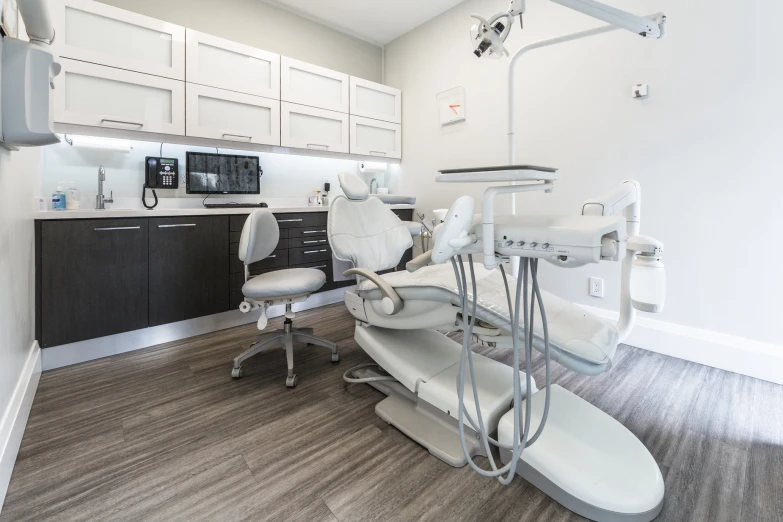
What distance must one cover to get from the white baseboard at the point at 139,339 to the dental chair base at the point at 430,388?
148cm

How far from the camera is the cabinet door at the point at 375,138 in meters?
4.00

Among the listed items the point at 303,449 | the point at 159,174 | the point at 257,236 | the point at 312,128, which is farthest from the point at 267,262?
the point at 303,449

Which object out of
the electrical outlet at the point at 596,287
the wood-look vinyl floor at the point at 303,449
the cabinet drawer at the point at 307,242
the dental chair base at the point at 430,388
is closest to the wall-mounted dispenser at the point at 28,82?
the wood-look vinyl floor at the point at 303,449

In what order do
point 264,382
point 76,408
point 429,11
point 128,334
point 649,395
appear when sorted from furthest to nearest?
point 429,11, point 128,334, point 264,382, point 649,395, point 76,408

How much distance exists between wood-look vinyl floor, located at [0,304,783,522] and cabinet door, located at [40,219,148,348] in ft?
0.86

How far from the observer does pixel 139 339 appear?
2.57 metres

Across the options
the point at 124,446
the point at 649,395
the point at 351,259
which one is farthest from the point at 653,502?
the point at 124,446

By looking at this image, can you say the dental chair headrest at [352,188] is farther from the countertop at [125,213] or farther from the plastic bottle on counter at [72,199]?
the plastic bottle on counter at [72,199]

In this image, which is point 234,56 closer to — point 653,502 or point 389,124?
point 389,124

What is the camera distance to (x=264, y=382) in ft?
6.85

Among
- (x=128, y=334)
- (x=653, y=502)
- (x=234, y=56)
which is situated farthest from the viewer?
(x=234, y=56)

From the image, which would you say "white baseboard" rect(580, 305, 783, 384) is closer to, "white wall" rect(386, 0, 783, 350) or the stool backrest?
"white wall" rect(386, 0, 783, 350)

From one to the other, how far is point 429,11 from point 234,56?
206cm

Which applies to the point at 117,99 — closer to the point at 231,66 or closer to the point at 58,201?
the point at 58,201
